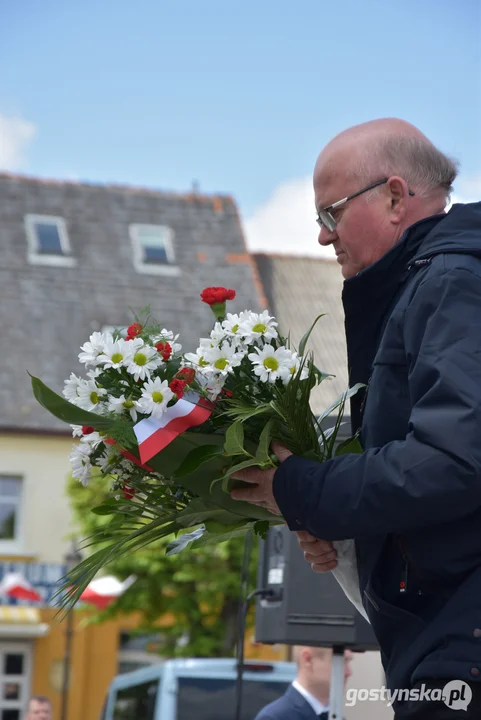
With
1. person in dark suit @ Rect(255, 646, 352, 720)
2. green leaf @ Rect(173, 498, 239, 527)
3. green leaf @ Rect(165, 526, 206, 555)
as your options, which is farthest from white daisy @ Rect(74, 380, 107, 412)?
person in dark suit @ Rect(255, 646, 352, 720)

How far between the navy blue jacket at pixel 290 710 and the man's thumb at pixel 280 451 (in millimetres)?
3862

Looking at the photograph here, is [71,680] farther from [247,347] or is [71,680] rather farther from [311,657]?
[247,347]

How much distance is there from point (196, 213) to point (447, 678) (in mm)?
28839

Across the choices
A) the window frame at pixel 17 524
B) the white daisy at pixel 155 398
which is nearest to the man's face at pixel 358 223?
the white daisy at pixel 155 398

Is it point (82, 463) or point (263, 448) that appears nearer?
point (263, 448)

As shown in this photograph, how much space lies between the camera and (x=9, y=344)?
87.7 feet

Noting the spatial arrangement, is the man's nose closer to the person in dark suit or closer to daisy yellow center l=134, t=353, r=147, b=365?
daisy yellow center l=134, t=353, r=147, b=365

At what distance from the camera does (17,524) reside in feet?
84.1

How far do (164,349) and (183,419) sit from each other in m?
0.22

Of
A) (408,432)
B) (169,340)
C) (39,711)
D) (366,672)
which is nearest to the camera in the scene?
(408,432)

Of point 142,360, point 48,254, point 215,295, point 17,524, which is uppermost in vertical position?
point 48,254

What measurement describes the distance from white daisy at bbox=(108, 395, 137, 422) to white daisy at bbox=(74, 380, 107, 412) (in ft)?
0.16

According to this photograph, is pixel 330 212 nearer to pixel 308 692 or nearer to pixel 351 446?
pixel 351 446

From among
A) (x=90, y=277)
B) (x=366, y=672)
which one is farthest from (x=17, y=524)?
(x=366, y=672)
